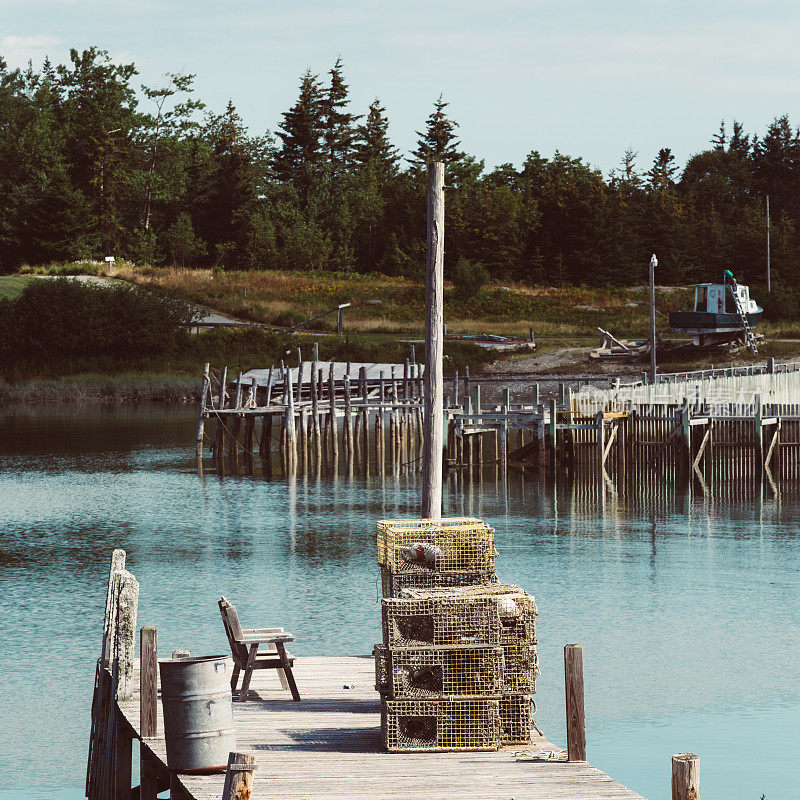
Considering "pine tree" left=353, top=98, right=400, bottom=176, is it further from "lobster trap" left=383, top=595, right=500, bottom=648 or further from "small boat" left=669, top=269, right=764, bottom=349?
"lobster trap" left=383, top=595, right=500, bottom=648

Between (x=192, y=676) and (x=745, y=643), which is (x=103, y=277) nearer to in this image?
(x=745, y=643)

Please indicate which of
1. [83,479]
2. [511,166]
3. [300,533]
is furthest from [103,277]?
[300,533]

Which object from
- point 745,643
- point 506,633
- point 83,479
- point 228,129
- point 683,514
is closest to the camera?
point 506,633

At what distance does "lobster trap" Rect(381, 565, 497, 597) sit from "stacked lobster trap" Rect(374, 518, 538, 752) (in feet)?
4.17

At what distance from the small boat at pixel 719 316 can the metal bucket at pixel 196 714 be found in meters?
65.4

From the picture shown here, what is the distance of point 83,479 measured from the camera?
4591 centimetres

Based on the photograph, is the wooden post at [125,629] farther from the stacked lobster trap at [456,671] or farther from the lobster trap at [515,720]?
the lobster trap at [515,720]

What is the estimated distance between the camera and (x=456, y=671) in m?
11.6

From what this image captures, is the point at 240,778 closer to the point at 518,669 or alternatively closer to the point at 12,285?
the point at 518,669

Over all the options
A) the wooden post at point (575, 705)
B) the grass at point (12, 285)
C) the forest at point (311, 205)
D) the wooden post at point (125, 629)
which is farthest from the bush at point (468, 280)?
the wooden post at point (575, 705)

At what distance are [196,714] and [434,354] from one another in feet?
22.0

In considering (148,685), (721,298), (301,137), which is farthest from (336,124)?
(148,685)

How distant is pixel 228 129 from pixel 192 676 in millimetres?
115833

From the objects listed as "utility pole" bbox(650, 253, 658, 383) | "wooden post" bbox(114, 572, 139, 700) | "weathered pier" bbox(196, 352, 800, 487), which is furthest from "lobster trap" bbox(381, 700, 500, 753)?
"utility pole" bbox(650, 253, 658, 383)
